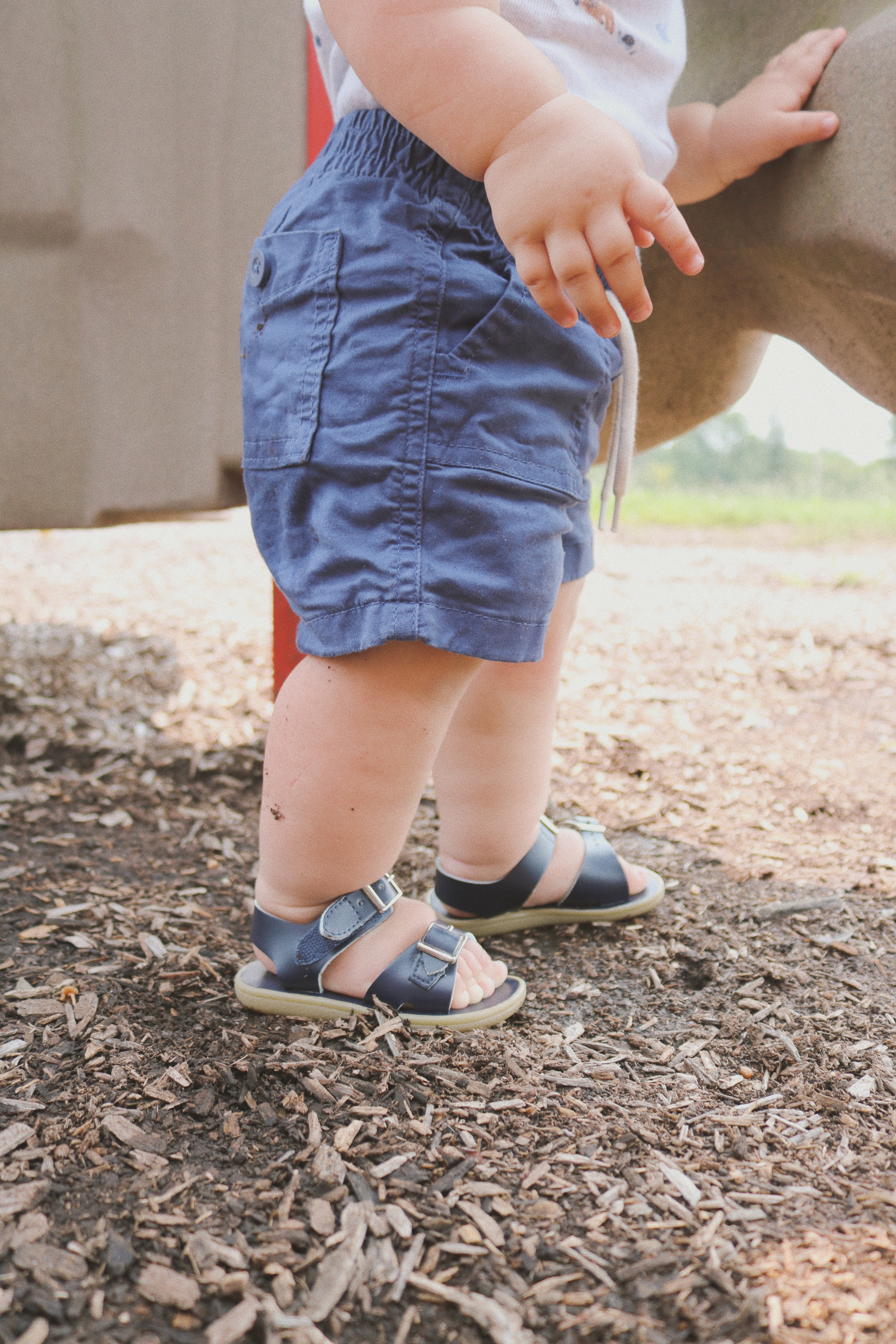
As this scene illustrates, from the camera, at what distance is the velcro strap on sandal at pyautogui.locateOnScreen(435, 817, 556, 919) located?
1.30 m

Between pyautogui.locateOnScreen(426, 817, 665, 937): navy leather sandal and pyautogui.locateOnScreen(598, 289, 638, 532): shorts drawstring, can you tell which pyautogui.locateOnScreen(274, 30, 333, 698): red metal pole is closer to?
pyautogui.locateOnScreen(426, 817, 665, 937): navy leather sandal

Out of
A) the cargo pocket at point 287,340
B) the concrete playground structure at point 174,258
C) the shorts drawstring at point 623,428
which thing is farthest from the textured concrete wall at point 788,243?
the cargo pocket at point 287,340

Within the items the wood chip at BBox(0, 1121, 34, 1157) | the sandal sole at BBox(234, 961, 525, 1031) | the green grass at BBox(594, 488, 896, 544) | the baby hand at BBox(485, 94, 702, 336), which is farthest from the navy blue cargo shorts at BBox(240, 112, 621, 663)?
the green grass at BBox(594, 488, 896, 544)

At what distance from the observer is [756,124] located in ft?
3.89

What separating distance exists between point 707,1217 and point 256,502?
2.43 feet

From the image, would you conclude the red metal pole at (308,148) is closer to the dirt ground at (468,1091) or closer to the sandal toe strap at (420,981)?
the dirt ground at (468,1091)

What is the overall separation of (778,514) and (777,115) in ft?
15.7

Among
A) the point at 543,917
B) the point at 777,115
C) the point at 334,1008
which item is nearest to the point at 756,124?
the point at 777,115

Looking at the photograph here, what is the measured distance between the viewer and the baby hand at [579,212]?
0.79 meters

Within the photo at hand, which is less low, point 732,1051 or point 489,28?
point 489,28

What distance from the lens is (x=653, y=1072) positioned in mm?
1015

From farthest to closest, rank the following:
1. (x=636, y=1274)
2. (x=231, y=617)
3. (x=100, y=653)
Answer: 1. (x=231, y=617)
2. (x=100, y=653)
3. (x=636, y=1274)

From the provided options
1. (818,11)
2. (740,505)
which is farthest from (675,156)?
(740,505)

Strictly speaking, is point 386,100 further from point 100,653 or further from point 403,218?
point 100,653
